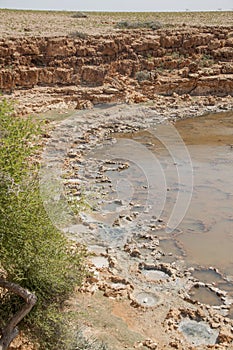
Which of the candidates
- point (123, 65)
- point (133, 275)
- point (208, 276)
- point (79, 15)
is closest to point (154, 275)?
point (133, 275)

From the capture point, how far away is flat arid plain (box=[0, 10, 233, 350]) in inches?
393

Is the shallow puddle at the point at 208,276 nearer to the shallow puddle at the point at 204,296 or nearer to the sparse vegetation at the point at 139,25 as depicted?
the shallow puddle at the point at 204,296

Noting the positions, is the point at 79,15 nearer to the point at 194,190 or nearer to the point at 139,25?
the point at 139,25

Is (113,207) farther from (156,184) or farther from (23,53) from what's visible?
(23,53)

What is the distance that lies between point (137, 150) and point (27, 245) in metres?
14.2

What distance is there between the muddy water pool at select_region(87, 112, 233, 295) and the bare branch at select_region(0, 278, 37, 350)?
5.23m

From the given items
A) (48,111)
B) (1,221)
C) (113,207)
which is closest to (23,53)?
(48,111)

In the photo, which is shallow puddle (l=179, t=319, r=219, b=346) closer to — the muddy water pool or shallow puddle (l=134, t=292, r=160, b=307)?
shallow puddle (l=134, t=292, r=160, b=307)

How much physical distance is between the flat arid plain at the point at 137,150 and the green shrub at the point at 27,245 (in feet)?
1.69

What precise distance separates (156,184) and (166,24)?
75.9 feet

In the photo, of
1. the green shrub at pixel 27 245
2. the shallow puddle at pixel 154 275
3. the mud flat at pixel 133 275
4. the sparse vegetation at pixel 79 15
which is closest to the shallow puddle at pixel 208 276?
the mud flat at pixel 133 275

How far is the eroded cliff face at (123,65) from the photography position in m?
27.1

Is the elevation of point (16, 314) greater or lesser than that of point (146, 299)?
greater

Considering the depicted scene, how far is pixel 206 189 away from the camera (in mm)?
17031
